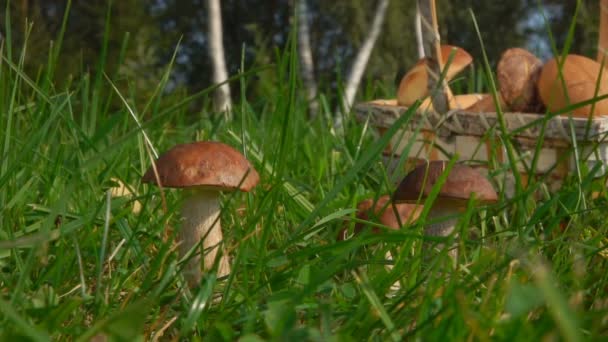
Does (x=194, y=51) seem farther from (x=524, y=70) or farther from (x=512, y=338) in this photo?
(x=512, y=338)

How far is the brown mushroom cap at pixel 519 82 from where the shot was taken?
1.76 metres

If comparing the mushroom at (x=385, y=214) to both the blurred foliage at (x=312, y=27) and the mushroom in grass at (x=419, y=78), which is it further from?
the blurred foliage at (x=312, y=27)

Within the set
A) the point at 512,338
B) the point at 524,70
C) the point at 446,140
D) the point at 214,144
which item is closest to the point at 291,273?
the point at 214,144

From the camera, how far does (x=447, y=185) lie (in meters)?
1.07

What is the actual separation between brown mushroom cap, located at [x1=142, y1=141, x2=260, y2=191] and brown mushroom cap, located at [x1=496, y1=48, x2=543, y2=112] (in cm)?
100

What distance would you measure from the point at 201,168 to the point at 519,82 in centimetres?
107

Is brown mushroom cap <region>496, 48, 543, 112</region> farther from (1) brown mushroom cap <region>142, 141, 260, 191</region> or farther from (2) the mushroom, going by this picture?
(1) brown mushroom cap <region>142, 141, 260, 191</region>

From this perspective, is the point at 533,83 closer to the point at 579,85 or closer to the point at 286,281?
the point at 579,85

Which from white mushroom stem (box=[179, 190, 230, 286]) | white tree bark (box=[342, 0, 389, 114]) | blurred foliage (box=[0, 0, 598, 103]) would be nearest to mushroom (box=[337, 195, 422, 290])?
white mushroom stem (box=[179, 190, 230, 286])

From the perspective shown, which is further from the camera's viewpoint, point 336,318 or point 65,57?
point 65,57

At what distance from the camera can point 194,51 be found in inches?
700

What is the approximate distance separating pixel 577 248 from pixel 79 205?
814 millimetres

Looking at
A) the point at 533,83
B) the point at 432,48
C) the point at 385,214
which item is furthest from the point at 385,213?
the point at 533,83

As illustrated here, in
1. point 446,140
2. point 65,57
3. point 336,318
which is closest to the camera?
point 336,318
